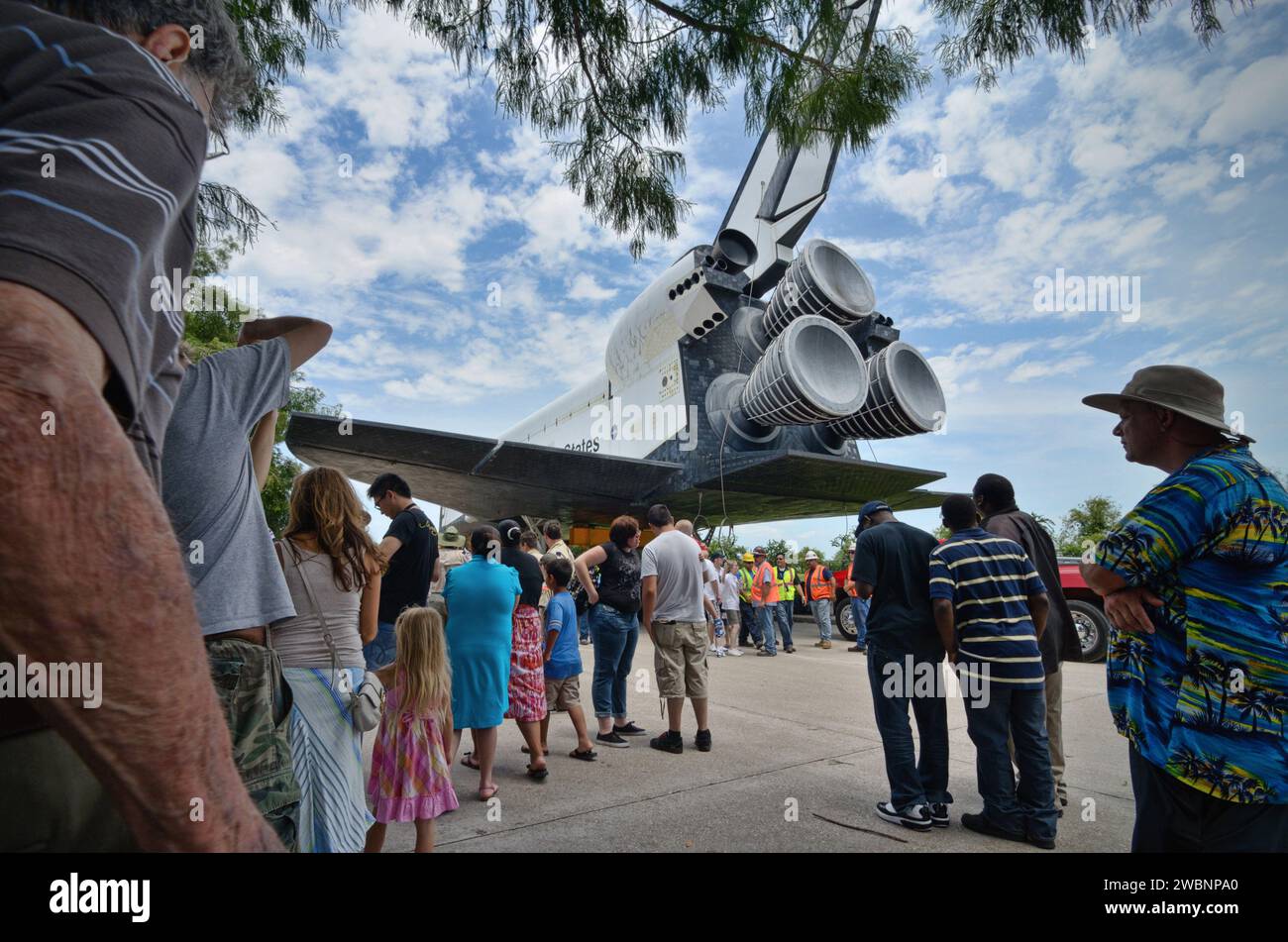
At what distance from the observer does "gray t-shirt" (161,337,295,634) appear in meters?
1.57

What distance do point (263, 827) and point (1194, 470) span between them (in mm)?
2490

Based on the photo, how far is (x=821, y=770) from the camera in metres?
4.78

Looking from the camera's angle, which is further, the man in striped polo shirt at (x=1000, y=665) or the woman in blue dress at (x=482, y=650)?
the woman in blue dress at (x=482, y=650)

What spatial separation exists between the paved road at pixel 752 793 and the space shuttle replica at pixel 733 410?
1054 centimetres

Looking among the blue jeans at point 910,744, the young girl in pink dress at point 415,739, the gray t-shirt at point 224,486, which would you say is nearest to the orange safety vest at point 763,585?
the blue jeans at point 910,744

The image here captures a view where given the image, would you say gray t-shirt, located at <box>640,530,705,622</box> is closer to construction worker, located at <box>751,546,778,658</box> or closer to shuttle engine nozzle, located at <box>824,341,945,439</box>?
construction worker, located at <box>751,546,778,658</box>

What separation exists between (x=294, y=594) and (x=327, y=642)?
0.24 meters

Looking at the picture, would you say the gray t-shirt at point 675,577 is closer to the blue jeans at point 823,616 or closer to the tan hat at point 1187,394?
the tan hat at point 1187,394

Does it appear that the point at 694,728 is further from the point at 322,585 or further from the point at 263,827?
the point at 263,827

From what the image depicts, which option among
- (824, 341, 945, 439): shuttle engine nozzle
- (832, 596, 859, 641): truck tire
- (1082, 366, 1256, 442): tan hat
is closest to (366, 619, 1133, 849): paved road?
(1082, 366, 1256, 442): tan hat

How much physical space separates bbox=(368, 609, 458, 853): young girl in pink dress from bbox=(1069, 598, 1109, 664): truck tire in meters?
8.91

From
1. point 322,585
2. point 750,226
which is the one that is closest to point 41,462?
point 322,585

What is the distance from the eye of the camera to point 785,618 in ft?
41.2

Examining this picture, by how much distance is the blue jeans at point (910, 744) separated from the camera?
3.93 m
